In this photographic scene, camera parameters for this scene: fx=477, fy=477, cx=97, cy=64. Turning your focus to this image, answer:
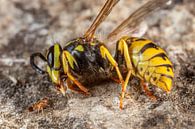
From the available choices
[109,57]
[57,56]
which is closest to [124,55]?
[109,57]

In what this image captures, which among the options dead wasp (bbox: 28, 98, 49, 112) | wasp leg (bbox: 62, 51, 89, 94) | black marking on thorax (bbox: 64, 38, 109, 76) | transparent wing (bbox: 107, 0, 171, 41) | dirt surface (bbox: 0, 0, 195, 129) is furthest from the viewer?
transparent wing (bbox: 107, 0, 171, 41)

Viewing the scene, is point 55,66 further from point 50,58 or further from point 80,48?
point 80,48

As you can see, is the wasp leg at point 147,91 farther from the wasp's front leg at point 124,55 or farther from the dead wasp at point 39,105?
the dead wasp at point 39,105

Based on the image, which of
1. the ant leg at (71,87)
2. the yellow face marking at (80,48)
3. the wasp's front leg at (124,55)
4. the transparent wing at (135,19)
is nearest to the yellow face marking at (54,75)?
the ant leg at (71,87)

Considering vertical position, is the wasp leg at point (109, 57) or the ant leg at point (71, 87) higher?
the wasp leg at point (109, 57)

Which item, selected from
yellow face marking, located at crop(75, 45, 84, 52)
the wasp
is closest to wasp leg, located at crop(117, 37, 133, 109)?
the wasp

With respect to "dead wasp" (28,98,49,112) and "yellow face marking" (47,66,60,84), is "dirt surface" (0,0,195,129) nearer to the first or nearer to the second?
"dead wasp" (28,98,49,112)

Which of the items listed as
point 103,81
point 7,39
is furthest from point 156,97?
point 7,39
